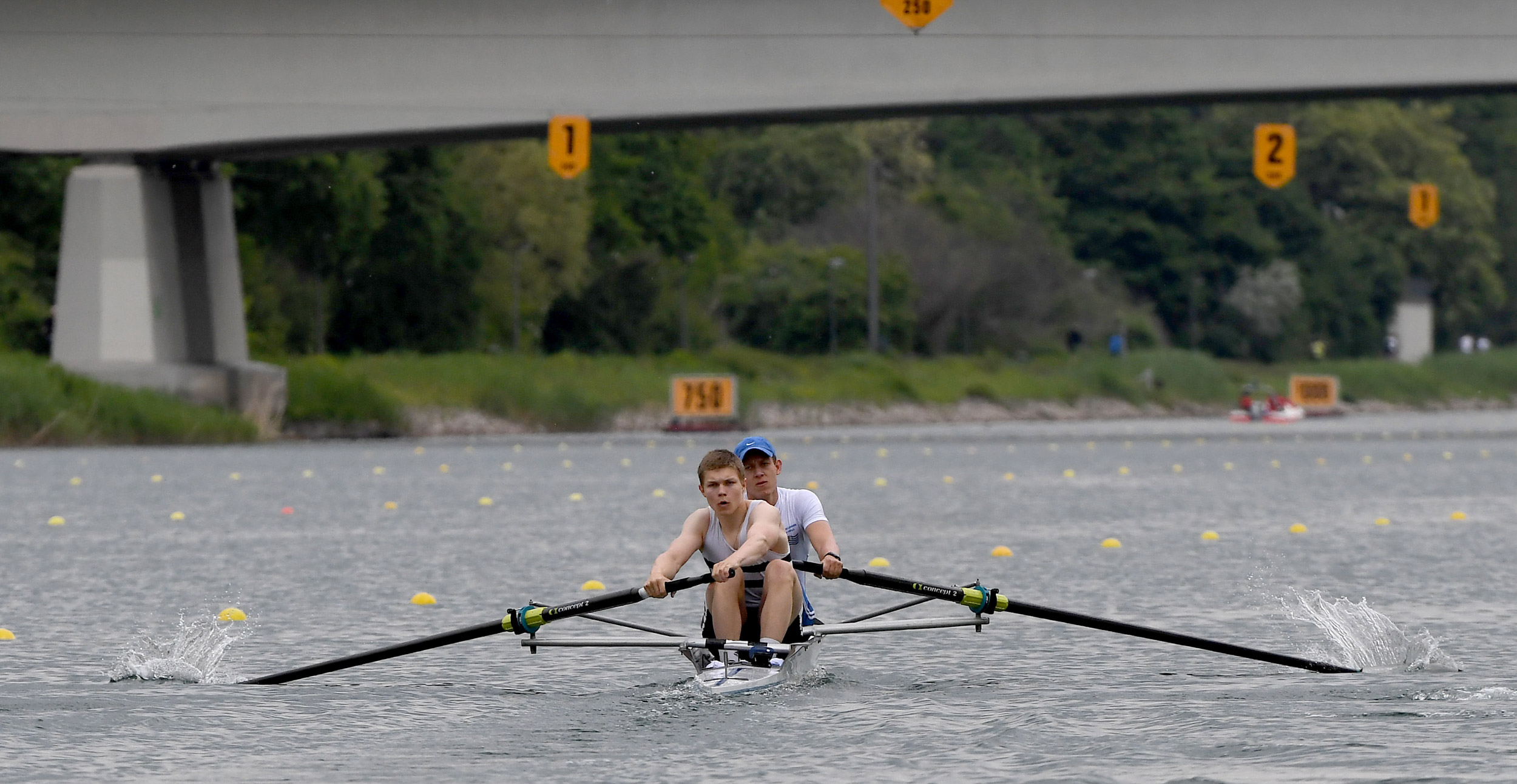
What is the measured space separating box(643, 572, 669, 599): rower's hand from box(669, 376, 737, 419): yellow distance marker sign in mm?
34496

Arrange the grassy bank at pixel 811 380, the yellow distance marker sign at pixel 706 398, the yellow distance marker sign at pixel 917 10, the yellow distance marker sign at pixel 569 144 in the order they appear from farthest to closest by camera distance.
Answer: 1. the yellow distance marker sign at pixel 706 398
2. the grassy bank at pixel 811 380
3. the yellow distance marker sign at pixel 569 144
4. the yellow distance marker sign at pixel 917 10

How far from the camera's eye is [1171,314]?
91.2m

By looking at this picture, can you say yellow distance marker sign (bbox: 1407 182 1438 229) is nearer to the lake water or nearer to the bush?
the bush

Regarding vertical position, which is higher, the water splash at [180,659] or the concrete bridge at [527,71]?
the concrete bridge at [527,71]

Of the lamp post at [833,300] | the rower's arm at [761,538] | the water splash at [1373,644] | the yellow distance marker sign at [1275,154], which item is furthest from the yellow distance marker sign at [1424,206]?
the rower's arm at [761,538]

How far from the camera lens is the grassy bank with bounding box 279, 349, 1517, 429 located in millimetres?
43156

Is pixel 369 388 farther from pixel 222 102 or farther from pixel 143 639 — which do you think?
pixel 143 639

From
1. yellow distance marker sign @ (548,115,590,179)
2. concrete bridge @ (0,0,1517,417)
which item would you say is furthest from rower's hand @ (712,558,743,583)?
yellow distance marker sign @ (548,115,590,179)

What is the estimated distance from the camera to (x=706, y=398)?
4531cm

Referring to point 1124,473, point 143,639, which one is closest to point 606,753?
point 143,639

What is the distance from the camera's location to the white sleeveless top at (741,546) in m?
10.3

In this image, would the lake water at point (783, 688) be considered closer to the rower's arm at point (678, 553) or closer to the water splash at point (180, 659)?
the water splash at point (180, 659)

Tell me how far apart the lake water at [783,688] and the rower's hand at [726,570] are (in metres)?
0.51

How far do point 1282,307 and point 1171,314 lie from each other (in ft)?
14.1
